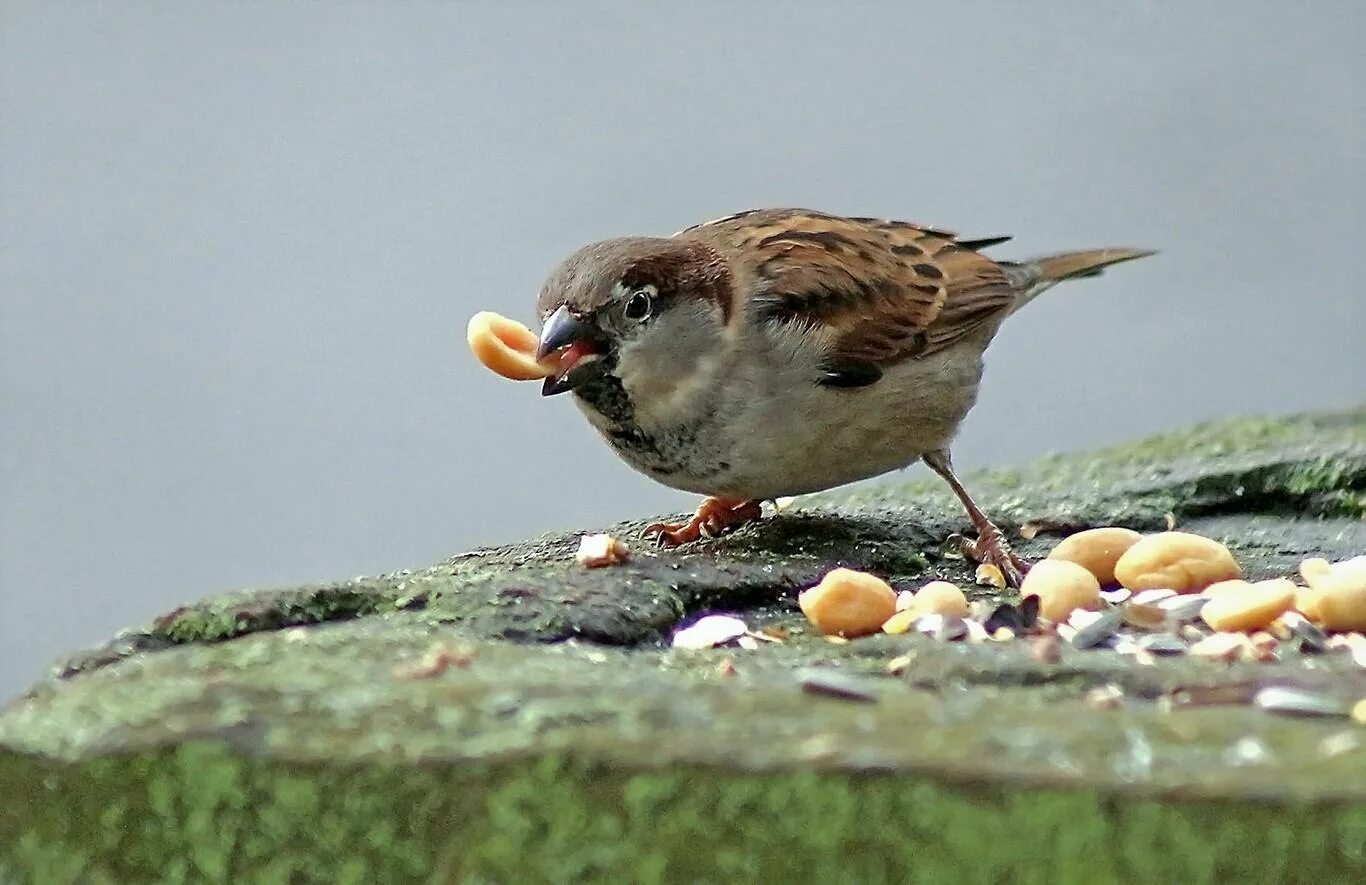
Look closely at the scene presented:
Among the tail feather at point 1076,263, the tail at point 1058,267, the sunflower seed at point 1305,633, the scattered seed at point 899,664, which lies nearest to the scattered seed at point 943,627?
the scattered seed at point 899,664

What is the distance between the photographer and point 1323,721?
124 centimetres

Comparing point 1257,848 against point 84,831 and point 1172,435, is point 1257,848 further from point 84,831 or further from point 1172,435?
point 1172,435

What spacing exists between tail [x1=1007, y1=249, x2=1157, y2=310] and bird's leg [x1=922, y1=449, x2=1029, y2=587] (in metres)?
0.48

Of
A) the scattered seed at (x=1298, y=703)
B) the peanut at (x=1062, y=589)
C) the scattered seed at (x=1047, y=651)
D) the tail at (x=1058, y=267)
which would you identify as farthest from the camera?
the tail at (x=1058, y=267)

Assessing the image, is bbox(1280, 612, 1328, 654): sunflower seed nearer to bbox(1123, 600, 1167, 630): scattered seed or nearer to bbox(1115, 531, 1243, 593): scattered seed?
bbox(1123, 600, 1167, 630): scattered seed

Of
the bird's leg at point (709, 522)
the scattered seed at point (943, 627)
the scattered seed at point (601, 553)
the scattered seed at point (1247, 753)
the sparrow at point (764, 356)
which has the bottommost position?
the scattered seed at point (943, 627)

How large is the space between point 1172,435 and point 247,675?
2.34m

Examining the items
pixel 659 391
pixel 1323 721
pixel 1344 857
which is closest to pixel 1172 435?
pixel 659 391

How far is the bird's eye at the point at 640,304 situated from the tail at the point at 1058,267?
92 cm

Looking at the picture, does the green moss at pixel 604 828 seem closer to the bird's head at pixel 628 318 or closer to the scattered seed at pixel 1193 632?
the scattered seed at pixel 1193 632

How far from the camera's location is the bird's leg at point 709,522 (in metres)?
2.41

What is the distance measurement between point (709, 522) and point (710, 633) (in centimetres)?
70

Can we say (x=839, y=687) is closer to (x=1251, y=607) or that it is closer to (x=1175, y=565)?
(x=1251, y=607)

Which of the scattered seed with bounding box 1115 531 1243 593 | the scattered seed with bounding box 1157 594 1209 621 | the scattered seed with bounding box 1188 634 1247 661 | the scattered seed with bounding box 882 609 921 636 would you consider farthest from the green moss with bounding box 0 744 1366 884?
the scattered seed with bounding box 1115 531 1243 593
